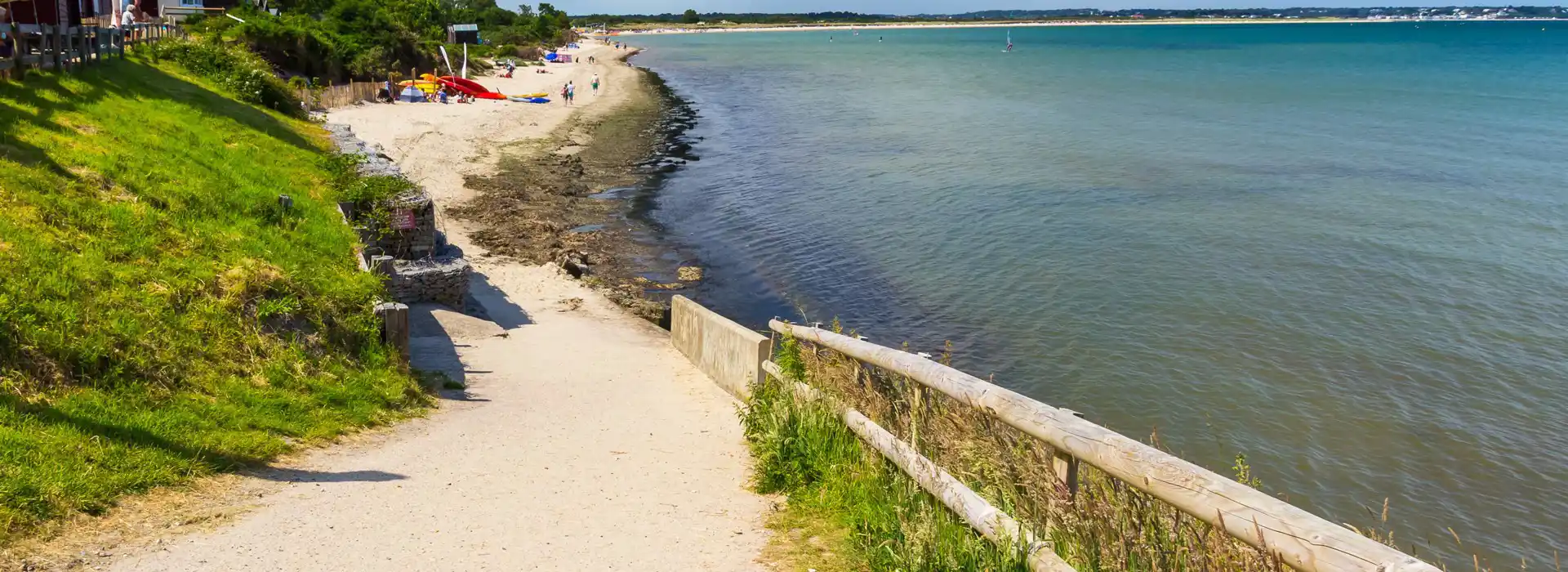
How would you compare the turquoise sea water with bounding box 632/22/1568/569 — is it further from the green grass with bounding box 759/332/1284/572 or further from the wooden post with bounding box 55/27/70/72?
the wooden post with bounding box 55/27/70/72

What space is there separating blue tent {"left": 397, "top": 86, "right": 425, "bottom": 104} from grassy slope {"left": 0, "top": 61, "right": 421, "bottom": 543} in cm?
3465

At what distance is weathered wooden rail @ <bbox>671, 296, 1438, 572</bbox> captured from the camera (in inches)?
156

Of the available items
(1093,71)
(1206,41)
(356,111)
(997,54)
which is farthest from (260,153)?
(1206,41)

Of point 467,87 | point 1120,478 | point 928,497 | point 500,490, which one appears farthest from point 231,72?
point 467,87

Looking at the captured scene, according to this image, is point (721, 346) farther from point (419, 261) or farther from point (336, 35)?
point (336, 35)

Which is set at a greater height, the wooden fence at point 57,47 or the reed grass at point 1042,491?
the wooden fence at point 57,47

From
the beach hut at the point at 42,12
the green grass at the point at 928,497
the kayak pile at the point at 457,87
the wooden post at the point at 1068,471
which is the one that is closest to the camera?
the green grass at the point at 928,497

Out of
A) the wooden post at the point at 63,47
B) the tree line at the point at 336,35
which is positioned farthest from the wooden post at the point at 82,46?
Answer: the tree line at the point at 336,35

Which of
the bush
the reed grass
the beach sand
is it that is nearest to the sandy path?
the beach sand

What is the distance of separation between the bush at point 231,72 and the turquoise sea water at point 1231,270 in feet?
33.9

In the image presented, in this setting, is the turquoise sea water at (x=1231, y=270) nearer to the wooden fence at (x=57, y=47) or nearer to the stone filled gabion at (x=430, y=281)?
the stone filled gabion at (x=430, y=281)

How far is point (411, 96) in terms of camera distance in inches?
1955

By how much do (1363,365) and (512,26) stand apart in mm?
129894

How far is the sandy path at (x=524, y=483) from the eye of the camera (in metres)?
6.27
